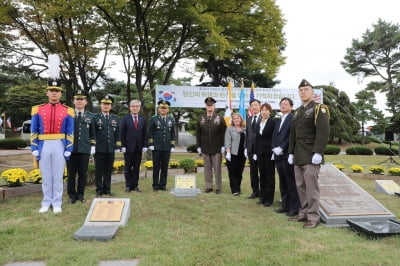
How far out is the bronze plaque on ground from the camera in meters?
4.38

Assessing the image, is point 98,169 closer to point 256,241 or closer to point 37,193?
point 37,193

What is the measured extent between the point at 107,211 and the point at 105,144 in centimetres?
204

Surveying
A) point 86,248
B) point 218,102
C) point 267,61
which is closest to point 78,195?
point 86,248

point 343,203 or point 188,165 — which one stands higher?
point 188,165

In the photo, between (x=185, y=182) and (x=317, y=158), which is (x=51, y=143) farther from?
(x=317, y=158)

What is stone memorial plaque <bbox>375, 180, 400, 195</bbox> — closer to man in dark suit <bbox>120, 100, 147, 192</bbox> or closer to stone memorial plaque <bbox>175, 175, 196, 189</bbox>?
stone memorial plaque <bbox>175, 175, 196, 189</bbox>

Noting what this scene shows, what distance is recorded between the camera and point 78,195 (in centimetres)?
586

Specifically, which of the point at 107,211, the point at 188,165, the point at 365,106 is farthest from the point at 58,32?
the point at 365,106

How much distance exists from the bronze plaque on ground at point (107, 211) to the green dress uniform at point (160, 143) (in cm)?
229

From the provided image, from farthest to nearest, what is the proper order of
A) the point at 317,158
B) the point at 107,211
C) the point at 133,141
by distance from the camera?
the point at 133,141
the point at 107,211
the point at 317,158

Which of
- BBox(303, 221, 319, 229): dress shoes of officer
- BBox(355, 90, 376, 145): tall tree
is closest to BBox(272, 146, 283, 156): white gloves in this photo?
BBox(303, 221, 319, 229): dress shoes of officer

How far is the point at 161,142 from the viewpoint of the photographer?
6.95 meters

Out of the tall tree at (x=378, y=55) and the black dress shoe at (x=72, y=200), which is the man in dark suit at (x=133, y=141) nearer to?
the black dress shoe at (x=72, y=200)

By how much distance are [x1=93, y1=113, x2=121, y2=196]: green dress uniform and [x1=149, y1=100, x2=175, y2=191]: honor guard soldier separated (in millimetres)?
759
